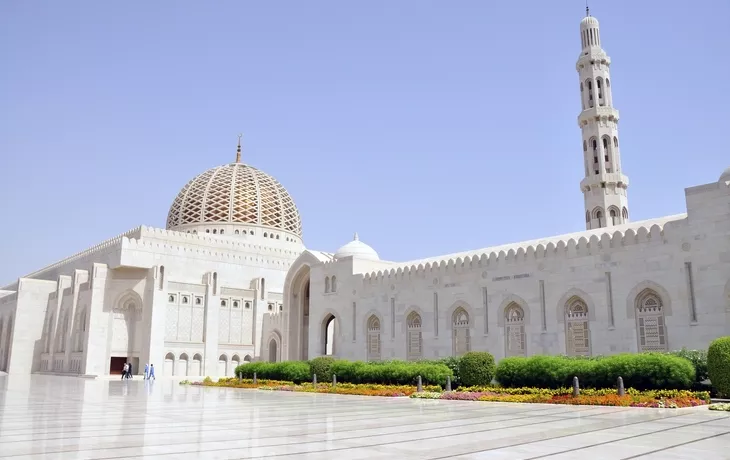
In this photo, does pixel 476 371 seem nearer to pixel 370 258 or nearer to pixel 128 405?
pixel 128 405

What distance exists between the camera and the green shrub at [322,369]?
2131 centimetres

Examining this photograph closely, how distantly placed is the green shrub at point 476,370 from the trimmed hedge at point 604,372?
20.5 inches

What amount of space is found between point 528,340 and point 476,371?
4.48m

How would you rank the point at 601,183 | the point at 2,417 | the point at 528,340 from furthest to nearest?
the point at 601,183 → the point at 528,340 → the point at 2,417

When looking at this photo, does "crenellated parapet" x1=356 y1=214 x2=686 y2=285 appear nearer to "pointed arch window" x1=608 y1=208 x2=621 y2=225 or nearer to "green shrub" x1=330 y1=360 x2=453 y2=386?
"green shrub" x1=330 y1=360 x2=453 y2=386

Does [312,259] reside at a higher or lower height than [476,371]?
higher

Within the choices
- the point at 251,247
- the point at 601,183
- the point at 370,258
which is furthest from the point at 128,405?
the point at 251,247

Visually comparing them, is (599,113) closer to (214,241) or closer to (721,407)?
(721,407)

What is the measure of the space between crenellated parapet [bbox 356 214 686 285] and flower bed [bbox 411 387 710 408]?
6.41 m

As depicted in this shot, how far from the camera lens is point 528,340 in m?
20.8

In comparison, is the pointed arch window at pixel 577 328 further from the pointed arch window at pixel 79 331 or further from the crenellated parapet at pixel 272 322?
the pointed arch window at pixel 79 331

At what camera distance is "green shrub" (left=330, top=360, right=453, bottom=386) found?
17.6 m

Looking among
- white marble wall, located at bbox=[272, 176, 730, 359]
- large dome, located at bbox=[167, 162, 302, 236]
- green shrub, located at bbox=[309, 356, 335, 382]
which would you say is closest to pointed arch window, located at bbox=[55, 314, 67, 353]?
large dome, located at bbox=[167, 162, 302, 236]

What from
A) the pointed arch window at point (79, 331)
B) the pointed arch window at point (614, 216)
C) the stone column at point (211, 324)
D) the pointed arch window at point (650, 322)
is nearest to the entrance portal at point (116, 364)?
the pointed arch window at point (79, 331)
